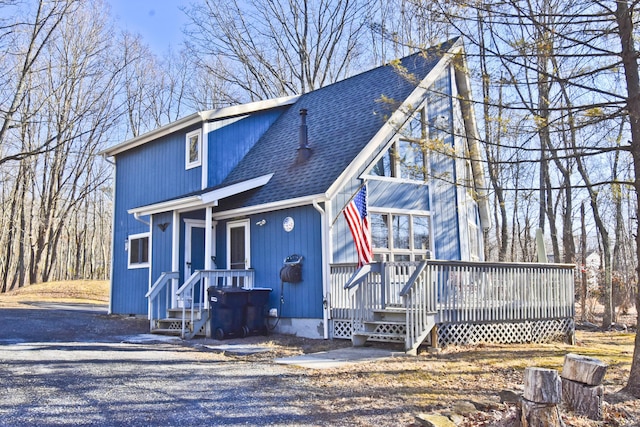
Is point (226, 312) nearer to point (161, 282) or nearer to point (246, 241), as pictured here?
point (246, 241)

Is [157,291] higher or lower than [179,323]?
higher

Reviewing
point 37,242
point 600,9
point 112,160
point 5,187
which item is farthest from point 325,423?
point 5,187

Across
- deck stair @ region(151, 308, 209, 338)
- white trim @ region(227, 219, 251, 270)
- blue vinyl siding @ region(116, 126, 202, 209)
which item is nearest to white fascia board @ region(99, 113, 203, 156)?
blue vinyl siding @ region(116, 126, 202, 209)

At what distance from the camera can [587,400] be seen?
519cm

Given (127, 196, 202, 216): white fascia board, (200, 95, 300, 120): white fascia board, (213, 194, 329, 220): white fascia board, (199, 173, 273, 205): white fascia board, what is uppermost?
(200, 95, 300, 120): white fascia board

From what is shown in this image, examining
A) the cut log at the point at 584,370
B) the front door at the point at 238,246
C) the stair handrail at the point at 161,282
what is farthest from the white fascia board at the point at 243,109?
the cut log at the point at 584,370

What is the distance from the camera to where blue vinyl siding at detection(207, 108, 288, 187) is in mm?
13695

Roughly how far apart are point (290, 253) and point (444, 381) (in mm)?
5172

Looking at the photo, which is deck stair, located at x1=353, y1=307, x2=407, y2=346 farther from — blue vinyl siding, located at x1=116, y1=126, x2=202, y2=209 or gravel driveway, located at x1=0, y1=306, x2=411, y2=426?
blue vinyl siding, located at x1=116, y1=126, x2=202, y2=209

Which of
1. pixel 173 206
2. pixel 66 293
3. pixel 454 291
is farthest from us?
pixel 66 293

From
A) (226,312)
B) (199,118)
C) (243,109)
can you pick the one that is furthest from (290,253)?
(243,109)

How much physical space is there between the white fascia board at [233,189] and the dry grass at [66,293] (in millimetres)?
13463

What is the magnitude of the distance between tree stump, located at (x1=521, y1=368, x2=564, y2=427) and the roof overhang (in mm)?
8237

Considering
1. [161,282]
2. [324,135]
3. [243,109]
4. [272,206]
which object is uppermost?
[243,109]
